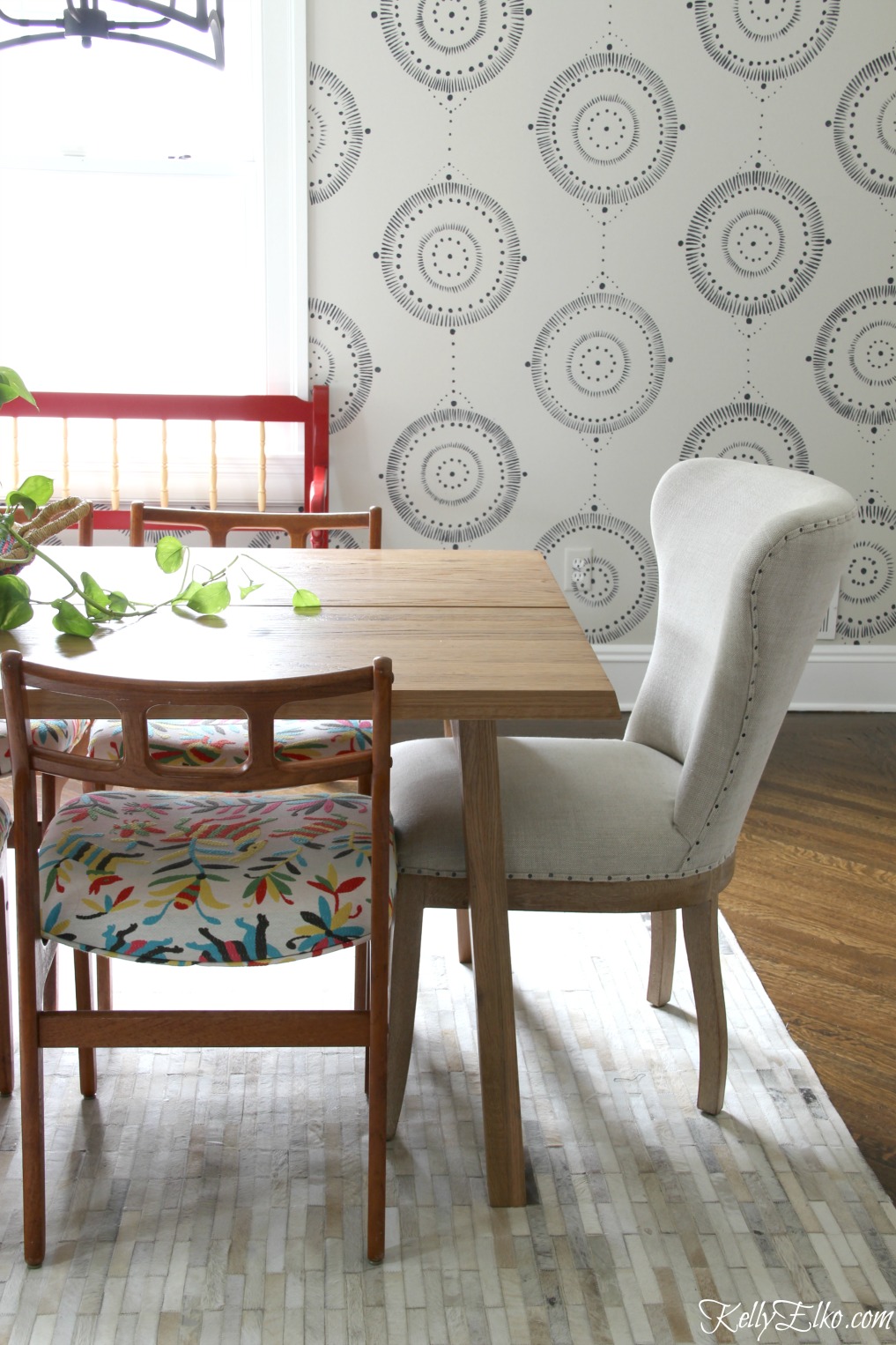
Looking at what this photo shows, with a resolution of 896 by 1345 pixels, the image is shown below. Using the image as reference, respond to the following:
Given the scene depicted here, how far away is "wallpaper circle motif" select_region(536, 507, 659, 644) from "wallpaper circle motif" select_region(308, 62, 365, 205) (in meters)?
1.04

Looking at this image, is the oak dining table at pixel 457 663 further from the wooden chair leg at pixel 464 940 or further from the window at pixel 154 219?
the window at pixel 154 219

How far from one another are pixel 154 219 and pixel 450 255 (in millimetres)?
765

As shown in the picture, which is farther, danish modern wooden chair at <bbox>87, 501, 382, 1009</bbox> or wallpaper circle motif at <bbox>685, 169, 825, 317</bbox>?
wallpaper circle motif at <bbox>685, 169, 825, 317</bbox>

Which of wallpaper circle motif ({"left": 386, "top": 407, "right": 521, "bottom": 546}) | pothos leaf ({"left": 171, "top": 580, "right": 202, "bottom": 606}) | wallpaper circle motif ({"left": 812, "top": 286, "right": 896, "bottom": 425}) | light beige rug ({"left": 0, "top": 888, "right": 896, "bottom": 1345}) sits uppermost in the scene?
wallpaper circle motif ({"left": 812, "top": 286, "right": 896, "bottom": 425})

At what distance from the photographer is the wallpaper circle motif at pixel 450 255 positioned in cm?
295

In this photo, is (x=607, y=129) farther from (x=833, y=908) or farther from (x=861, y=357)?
(x=833, y=908)

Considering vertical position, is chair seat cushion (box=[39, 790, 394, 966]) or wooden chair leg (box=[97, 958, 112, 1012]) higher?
chair seat cushion (box=[39, 790, 394, 966])

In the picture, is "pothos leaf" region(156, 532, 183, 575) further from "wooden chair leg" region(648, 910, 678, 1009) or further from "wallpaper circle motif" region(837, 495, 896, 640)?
"wallpaper circle motif" region(837, 495, 896, 640)

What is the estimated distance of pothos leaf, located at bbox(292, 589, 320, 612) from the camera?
1531 mm

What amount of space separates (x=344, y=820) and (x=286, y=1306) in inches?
20.1

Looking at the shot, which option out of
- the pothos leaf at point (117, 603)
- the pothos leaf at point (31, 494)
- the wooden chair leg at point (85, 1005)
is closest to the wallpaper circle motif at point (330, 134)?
the pothos leaf at point (31, 494)

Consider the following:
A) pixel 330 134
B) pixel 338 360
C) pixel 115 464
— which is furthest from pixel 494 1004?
pixel 330 134

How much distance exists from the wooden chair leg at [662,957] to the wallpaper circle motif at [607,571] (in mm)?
1520

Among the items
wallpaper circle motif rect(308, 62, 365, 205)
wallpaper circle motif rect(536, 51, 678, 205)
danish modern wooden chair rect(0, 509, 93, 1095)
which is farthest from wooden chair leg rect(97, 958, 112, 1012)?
wallpaper circle motif rect(536, 51, 678, 205)
